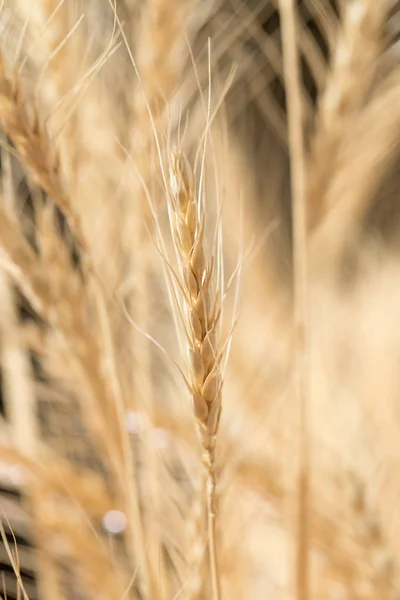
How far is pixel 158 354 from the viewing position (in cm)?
67

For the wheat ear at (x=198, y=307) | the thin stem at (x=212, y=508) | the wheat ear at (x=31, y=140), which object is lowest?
the thin stem at (x=212, y=508)

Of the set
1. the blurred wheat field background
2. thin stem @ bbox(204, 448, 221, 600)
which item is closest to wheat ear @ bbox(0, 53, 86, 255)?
the blurred wheat field background

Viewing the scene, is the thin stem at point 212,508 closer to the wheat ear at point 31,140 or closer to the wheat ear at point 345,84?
the wheat ear at point 31,140

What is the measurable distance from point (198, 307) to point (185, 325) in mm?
11

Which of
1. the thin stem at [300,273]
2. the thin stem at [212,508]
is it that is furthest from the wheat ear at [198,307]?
the thin stem at [300,273]

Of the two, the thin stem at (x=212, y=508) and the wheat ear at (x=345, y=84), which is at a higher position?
the wheat ear at (x=345, y=84)

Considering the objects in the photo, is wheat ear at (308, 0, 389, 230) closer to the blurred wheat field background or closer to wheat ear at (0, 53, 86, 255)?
the blurred wheat field background

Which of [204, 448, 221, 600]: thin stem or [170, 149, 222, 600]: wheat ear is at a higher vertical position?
[170, 149, 222, 600]: wheat ear

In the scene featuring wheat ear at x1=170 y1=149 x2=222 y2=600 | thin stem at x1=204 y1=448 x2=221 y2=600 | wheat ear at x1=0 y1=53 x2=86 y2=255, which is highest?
wheat ear at x1=0 y1=53 x2=86 y2=255

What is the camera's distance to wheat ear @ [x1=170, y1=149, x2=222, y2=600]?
7.2 inches

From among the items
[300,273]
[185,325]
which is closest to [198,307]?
[185,325]

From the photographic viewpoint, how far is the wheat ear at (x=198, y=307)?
18 cm

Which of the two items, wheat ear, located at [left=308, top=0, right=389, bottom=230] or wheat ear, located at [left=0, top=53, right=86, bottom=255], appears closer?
wheat ear, located at [left=0, top=53, right=86, bottom=255]

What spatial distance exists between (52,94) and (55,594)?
30 cm
